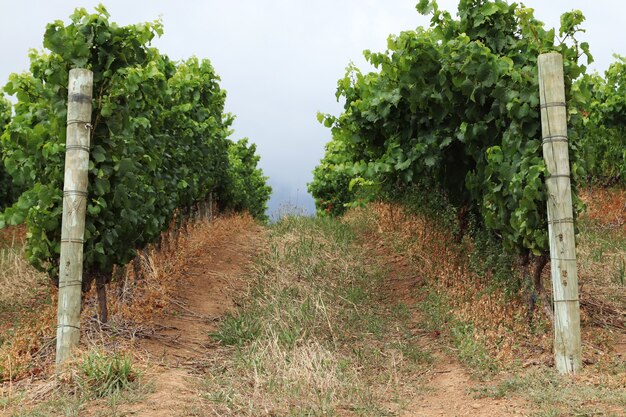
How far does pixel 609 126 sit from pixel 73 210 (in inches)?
529

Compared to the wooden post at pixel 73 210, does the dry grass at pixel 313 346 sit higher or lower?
lower

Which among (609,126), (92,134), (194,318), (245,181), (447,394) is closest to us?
(447,394)

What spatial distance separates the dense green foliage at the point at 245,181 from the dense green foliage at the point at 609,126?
9.52 m

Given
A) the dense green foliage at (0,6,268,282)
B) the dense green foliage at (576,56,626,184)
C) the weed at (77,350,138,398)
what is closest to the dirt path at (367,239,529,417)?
the weed at (77,350,138,398)

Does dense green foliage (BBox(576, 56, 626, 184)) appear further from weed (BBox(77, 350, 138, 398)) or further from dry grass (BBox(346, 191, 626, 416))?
weed (BBox(77, 350, 138, 398))

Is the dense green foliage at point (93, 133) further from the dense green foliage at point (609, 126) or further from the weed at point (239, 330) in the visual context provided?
the dense green foliage at point (609, 126)

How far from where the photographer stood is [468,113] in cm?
732

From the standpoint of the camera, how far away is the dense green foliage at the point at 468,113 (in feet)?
20.5

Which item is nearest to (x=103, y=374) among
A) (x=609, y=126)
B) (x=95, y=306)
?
(x=95, y=306)

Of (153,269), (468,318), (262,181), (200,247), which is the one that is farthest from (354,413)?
(262,181)

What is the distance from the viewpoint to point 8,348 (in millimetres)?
6594

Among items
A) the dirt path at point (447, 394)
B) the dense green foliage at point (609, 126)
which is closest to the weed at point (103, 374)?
the dirt path at point (447, 394)

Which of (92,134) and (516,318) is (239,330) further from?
(516,318)

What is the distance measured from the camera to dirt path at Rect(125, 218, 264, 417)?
5.09 m
